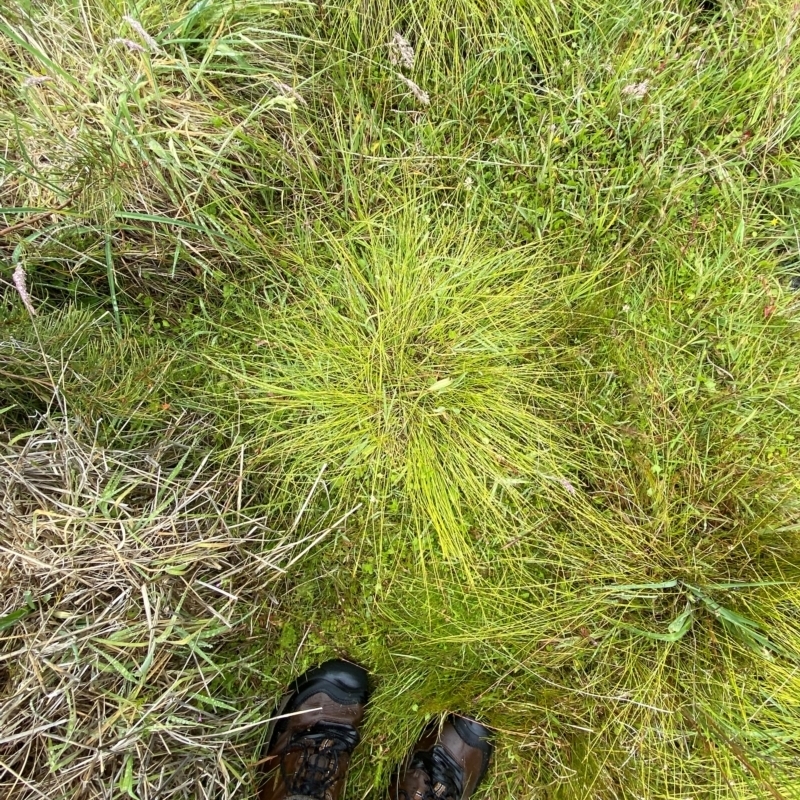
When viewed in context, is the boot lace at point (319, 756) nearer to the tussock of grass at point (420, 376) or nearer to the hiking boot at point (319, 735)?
the hiking boot at point (319, 735)

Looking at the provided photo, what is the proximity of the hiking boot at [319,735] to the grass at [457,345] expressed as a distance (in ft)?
0.19

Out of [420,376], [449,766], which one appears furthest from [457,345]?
[449,766]

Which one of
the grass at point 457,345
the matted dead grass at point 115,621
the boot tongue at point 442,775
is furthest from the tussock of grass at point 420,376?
the boot tongue at point 442,775

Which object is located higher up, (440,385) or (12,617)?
(440,385)

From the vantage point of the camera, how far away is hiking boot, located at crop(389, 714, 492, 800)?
1541mm

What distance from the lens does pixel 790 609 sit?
1443 mm

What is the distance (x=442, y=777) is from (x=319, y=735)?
38cm

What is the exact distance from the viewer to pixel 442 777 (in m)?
1.54

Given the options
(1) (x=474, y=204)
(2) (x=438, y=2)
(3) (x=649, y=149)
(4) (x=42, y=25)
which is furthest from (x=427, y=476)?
(4) (x=42, y=25)

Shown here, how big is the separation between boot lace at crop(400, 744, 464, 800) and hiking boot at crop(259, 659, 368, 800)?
23 cm

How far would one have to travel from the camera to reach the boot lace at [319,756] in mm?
1516

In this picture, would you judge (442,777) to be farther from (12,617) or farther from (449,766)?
(12,617)

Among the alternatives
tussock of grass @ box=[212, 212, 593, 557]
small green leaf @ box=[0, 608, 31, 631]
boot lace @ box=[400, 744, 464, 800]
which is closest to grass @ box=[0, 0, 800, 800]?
tussock of grass @ box=[212, 212, 593, 557]

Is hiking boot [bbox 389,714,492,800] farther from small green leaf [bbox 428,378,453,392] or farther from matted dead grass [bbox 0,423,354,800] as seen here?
small green leaf [bbox 428,378,453,392]
